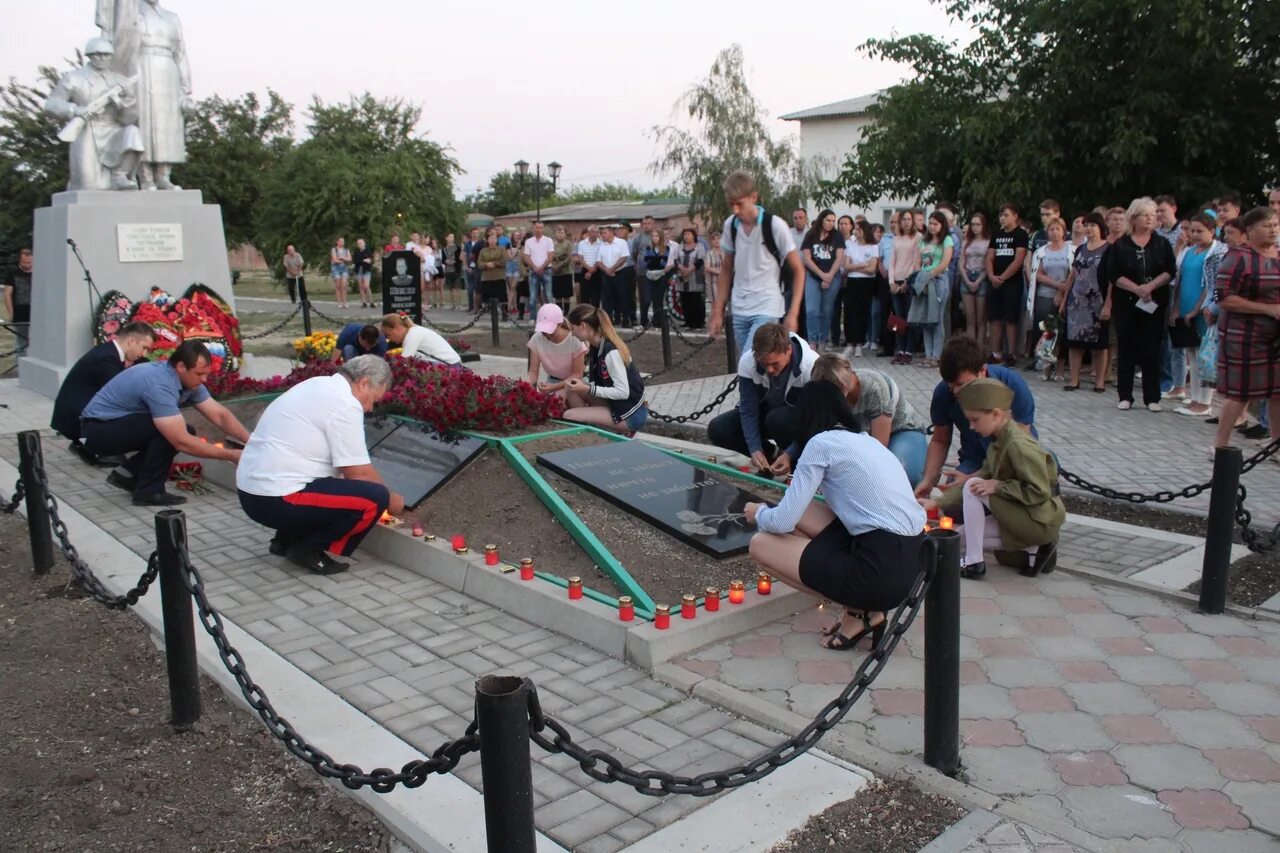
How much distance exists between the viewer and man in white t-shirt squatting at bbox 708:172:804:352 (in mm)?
7766

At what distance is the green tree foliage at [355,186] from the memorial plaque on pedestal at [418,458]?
90.3 ft

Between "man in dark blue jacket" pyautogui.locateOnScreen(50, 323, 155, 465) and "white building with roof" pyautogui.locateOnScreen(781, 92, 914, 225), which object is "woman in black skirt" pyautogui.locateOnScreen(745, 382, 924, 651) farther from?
"white building with roof" pyautogui.locateOnScreen(781, 92, 914, 225)

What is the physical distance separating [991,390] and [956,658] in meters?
2.14

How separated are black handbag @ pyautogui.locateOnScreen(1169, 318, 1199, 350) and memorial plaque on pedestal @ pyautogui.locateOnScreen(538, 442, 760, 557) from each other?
5.62 metres

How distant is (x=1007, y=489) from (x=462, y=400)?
141 inches

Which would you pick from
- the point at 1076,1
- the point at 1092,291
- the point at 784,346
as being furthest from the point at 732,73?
the point at 784,346

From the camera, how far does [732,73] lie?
88.8 feet

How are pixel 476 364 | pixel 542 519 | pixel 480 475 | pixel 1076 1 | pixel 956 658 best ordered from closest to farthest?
pixel 956 658 → pixel 542 519 → pixel 480 475 → pixel 1076 1 → pixel 476 364

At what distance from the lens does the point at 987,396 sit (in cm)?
535

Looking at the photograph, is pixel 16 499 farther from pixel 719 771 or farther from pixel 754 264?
pixel 719 771

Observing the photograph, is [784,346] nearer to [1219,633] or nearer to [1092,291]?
[1219,633]

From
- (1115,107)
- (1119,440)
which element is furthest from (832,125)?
(1119,440)

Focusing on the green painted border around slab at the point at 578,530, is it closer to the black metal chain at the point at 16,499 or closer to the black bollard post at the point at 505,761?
the black bollard post at the point at 505,761

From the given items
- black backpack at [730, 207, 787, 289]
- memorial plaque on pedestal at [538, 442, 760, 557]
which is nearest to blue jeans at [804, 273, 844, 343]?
black backpack at [730, 207, 787, 289]
